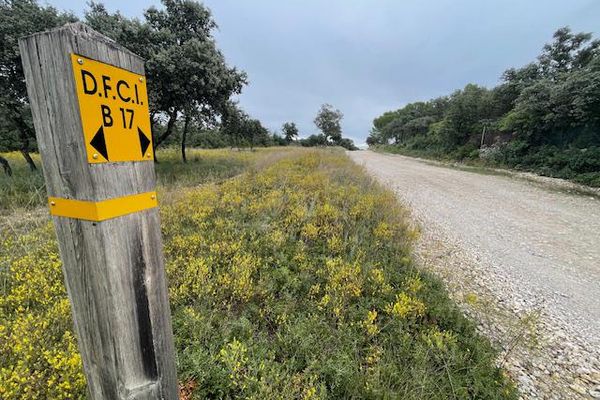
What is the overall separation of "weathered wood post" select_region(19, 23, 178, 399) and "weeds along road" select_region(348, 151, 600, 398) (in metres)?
3.33

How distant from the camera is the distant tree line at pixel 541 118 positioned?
1224 centimetres

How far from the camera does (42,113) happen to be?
0.90 metres

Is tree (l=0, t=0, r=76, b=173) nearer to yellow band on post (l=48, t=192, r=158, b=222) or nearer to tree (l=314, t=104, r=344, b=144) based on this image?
yellow band on post (l=48, t=192, r=158, b=222)

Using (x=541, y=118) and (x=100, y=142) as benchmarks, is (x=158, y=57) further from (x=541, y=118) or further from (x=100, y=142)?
(x=541, y=118)

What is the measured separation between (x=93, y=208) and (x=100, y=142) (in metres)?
0.24

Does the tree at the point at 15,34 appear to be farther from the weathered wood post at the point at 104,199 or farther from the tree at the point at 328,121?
the tree at the point at 328,121

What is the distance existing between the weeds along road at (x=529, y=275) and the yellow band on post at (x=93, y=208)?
356cm

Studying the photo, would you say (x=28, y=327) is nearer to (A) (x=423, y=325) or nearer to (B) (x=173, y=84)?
(A) (x=423, y=325)

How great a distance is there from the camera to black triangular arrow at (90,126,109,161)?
900 mm

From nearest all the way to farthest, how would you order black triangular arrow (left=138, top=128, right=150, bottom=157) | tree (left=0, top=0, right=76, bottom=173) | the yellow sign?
the yellow sign
black triangular arrow (left=138, top=128, right=150, bottom=157)
tree (left=0, top=0, right=76, bottom=173)

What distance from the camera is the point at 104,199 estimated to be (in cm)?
93

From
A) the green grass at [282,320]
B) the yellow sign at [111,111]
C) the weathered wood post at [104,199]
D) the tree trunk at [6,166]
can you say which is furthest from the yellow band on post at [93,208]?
the tree trunk at [6,166]

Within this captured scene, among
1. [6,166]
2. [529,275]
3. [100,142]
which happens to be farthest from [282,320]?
[6,166]

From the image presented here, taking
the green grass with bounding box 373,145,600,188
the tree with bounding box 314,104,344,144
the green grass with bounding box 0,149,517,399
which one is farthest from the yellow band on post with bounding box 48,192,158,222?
the tree with bounding box 314,104,344,144
